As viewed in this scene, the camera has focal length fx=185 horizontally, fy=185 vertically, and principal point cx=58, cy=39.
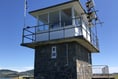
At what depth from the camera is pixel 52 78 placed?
13.9 metres

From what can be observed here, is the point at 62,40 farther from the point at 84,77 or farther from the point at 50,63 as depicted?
the point at 84,77

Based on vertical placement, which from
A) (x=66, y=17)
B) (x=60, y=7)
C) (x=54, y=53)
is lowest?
(x=54, y=53)

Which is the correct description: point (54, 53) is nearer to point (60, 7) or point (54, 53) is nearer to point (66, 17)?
point (66, 17)

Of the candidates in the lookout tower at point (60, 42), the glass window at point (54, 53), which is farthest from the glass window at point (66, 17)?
the glass window at point (54, 53)

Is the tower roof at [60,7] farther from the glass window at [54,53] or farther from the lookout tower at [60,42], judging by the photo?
the glass window at [54,53]

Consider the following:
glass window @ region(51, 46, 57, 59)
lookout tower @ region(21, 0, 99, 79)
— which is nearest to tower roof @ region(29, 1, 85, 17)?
lookout tower @ region(21, 0, 99, 79)

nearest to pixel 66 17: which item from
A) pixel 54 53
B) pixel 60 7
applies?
pixel 60 7

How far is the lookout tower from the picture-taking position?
44.2ft

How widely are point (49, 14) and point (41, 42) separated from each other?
263 cm

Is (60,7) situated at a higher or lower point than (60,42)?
higher

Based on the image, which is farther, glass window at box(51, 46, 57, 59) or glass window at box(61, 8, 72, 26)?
glass window at box(61, 8, 72, 26)

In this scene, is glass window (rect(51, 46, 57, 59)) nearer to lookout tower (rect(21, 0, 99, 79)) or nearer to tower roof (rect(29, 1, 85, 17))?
lookout tower (rect(21, 0, 99, 79))

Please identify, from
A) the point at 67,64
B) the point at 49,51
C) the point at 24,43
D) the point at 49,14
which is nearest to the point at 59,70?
the point at 67,64

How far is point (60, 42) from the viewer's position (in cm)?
1402
